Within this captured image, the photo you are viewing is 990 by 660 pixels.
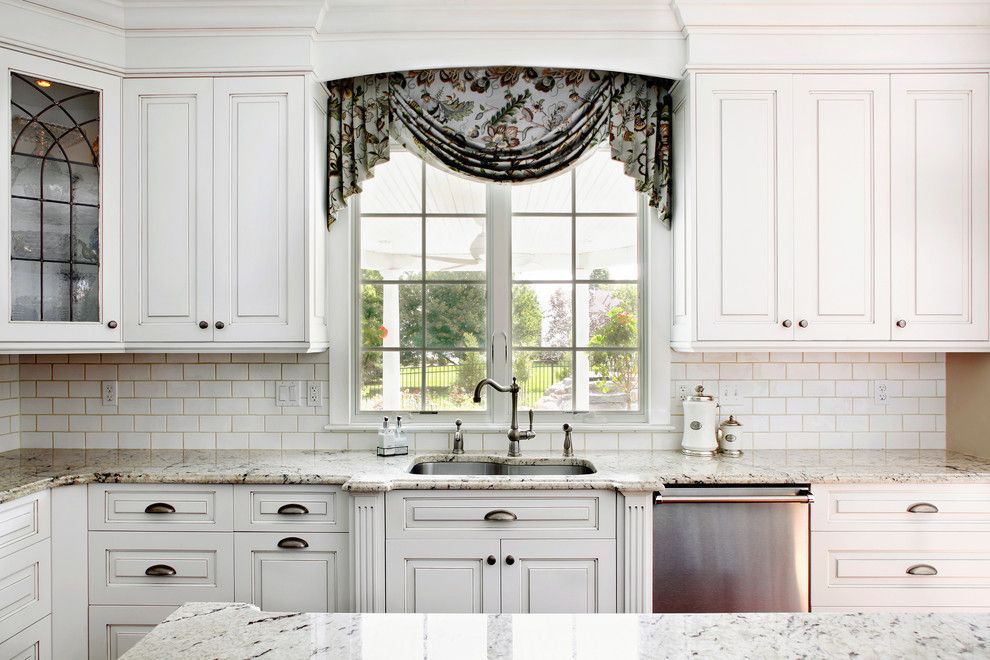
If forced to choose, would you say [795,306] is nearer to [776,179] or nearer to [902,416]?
[776,179]

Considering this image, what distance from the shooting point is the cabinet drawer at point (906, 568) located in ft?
7.25

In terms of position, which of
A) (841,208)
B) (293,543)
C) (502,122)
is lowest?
(293,543)

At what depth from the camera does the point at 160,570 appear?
2.23m

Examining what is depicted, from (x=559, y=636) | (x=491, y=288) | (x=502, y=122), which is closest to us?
(x=559, y=636)

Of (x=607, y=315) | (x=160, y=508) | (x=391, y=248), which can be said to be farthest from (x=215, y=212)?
(x=607, y=315)

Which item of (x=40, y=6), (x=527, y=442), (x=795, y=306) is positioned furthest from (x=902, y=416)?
(x=40, y=6)

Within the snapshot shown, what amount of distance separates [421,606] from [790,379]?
1892 mm

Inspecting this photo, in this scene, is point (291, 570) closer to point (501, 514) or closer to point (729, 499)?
point (501, 514)

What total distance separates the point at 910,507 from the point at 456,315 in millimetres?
1972

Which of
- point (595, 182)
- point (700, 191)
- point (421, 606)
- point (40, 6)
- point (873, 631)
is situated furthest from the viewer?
point (595, 182)

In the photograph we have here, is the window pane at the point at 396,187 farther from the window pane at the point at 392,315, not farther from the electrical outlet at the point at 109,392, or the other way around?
the electrical outlet at the point at 109,392

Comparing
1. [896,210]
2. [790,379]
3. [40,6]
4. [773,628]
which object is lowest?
[773,628]

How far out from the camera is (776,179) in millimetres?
2434

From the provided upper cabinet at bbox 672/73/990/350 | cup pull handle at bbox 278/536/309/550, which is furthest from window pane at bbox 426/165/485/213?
cup pull handle at bbox 278/536/309/550
